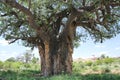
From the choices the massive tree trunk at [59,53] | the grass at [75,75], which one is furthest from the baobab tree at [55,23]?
the grass at [75,75]

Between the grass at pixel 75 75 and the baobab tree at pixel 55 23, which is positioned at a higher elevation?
the baobab tree at pixel 55 23

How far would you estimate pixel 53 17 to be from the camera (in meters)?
21.6

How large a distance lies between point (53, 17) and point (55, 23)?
90 centimetres

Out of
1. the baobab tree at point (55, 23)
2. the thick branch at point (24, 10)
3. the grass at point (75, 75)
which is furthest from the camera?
the baobab tree at point (55, 23)

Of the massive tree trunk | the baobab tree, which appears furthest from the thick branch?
the massive tree trunk

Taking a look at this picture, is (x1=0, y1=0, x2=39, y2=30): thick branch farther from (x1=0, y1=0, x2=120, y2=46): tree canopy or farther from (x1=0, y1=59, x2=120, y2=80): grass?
(x1=0, y1=59, x2=120, y2=80): grass

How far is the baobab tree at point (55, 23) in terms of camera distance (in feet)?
62.2

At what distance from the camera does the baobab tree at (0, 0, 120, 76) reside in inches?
746

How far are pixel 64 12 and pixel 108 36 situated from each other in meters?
5.64

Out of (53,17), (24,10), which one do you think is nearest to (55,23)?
(53,17)

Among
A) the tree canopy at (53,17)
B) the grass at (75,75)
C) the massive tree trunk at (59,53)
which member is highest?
the tree canopy at (53,17)

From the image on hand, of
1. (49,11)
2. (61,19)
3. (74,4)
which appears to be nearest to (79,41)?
(61,19)

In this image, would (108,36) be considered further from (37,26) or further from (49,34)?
(37,26)

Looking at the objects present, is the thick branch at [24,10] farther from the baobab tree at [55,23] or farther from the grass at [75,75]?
the grass at [75,75]
